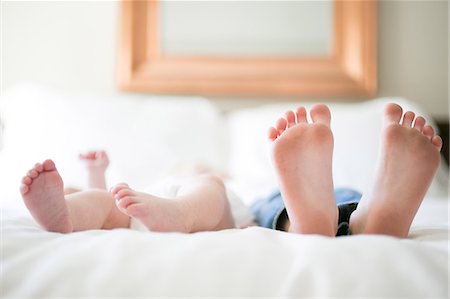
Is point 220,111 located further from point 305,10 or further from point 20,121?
point 20,121

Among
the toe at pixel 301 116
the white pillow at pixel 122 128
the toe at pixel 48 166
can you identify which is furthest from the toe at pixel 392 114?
the white pillow at pixel 122 128

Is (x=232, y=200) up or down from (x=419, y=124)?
down

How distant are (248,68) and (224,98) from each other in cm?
17

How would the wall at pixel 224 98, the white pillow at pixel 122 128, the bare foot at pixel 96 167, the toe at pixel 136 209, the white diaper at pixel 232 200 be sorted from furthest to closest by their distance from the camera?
the wall at pixel 224 98
the white pillow at pixel 122 128
the bare foot at pixel 96 167
the white diaper at pixel 232 200
the toe at pixel 136 209

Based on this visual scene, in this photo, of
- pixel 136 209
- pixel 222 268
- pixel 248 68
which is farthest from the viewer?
pixel 248 68

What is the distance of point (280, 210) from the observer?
81cm

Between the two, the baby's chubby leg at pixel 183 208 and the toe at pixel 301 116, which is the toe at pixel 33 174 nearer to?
the baby's chubby leg at pixel 183 208

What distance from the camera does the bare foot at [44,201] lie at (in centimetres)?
66

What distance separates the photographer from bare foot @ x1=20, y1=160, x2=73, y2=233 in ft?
2.16

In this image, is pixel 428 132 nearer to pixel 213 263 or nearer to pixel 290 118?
pixel 290 118

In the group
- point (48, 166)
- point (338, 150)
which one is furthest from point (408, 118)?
point (338, 150)

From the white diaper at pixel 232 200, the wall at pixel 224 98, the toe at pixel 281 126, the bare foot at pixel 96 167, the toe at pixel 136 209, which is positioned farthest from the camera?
the wall at pixel 224 98

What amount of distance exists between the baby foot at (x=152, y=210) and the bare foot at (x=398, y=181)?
10.0 inches

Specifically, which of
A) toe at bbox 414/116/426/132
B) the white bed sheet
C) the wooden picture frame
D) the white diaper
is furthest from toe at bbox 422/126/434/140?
the wooden picture frame
